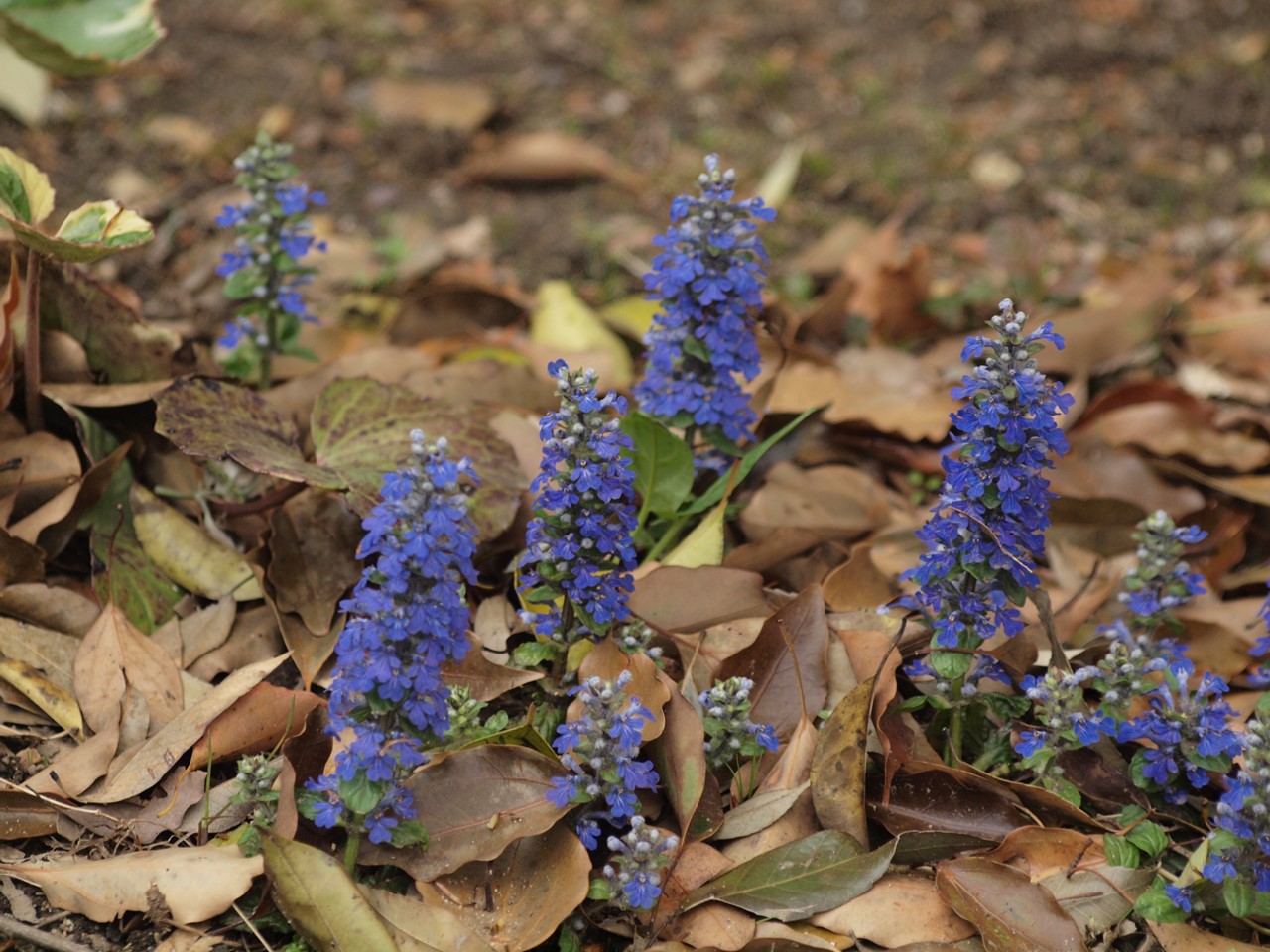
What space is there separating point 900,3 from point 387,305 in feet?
12.4

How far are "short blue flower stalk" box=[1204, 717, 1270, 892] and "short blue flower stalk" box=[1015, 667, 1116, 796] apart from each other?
299mm

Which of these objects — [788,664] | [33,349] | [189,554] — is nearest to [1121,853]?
[788,664]

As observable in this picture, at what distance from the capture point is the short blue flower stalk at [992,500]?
2.58 metres

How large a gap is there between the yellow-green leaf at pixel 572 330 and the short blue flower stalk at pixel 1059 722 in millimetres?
1978

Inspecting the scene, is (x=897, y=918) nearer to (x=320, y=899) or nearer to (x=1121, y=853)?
(x=1121, y=853)

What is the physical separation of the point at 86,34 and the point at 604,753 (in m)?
2.95

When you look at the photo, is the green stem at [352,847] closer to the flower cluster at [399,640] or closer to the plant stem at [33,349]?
the flower cluster at [399,640]

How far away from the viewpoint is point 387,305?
187 inches

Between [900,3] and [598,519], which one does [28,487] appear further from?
[900,3]

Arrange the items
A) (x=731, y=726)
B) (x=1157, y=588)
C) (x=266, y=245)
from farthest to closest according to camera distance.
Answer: (x=266, y=245)
(x=1157, y=588)
(x=731, y=726)

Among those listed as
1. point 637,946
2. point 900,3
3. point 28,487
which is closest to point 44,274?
point 28,487

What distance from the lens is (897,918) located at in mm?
2639

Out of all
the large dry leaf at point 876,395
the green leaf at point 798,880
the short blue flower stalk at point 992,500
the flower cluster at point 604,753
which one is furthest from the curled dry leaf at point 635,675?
the large dry leaf at point 876,395

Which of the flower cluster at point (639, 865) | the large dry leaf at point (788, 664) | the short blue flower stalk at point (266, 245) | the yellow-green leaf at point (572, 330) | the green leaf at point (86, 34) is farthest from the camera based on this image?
the yellow-green leaf at point (572, 330)
